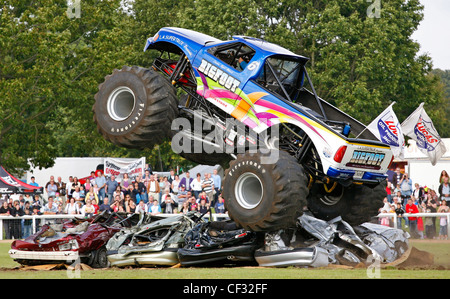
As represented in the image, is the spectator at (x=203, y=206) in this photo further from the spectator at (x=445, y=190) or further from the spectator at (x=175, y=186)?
the spectator at (x=445, y=190)

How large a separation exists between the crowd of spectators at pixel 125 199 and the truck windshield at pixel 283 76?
27.7 ft

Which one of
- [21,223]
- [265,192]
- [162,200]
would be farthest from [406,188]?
[21,223]

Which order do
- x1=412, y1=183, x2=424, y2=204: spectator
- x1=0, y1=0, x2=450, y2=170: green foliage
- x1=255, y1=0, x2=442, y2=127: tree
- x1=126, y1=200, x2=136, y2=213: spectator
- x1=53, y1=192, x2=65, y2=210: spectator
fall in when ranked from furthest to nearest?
x1=255, y1=0, x2=442, y2=127: tree < x1=0, y1=0, x2=450, y2=170: green foliage < x1=53, y1=192, x2=65, y2=210: spectator < x1=412, y1=183, x2=424, y2=204: spectator < x1=126, y1=200, x2=136, y2=213: spectator

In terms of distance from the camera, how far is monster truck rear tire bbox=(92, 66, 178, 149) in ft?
45.1

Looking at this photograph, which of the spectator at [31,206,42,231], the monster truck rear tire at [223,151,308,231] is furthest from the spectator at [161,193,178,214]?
the monster truck rear tire at [223,151,308,231]

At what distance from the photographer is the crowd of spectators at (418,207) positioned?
20.0m

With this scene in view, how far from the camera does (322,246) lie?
1327 centimetres

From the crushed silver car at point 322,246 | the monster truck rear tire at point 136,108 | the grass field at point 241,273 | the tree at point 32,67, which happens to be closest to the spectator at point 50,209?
the tree at point 32,67

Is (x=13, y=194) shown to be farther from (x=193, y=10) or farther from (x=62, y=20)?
(x=193, y=10)

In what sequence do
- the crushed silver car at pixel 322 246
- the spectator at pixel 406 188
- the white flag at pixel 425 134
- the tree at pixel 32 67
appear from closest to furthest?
the crushed silver car at pixel 322 246
the white flag at pixel 425 134
the spectator at pixel 406 188
the tree at pixel 32 67

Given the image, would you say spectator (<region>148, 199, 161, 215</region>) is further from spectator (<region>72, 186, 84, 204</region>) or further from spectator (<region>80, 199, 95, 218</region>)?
spectator (<region>72, 186, 84, 204</region>)

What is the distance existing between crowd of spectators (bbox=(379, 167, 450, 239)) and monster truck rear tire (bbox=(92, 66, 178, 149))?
24.4ft

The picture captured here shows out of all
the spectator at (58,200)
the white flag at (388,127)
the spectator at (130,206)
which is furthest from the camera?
the spectator at (58,200)

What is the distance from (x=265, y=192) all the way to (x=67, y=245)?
185 inches
